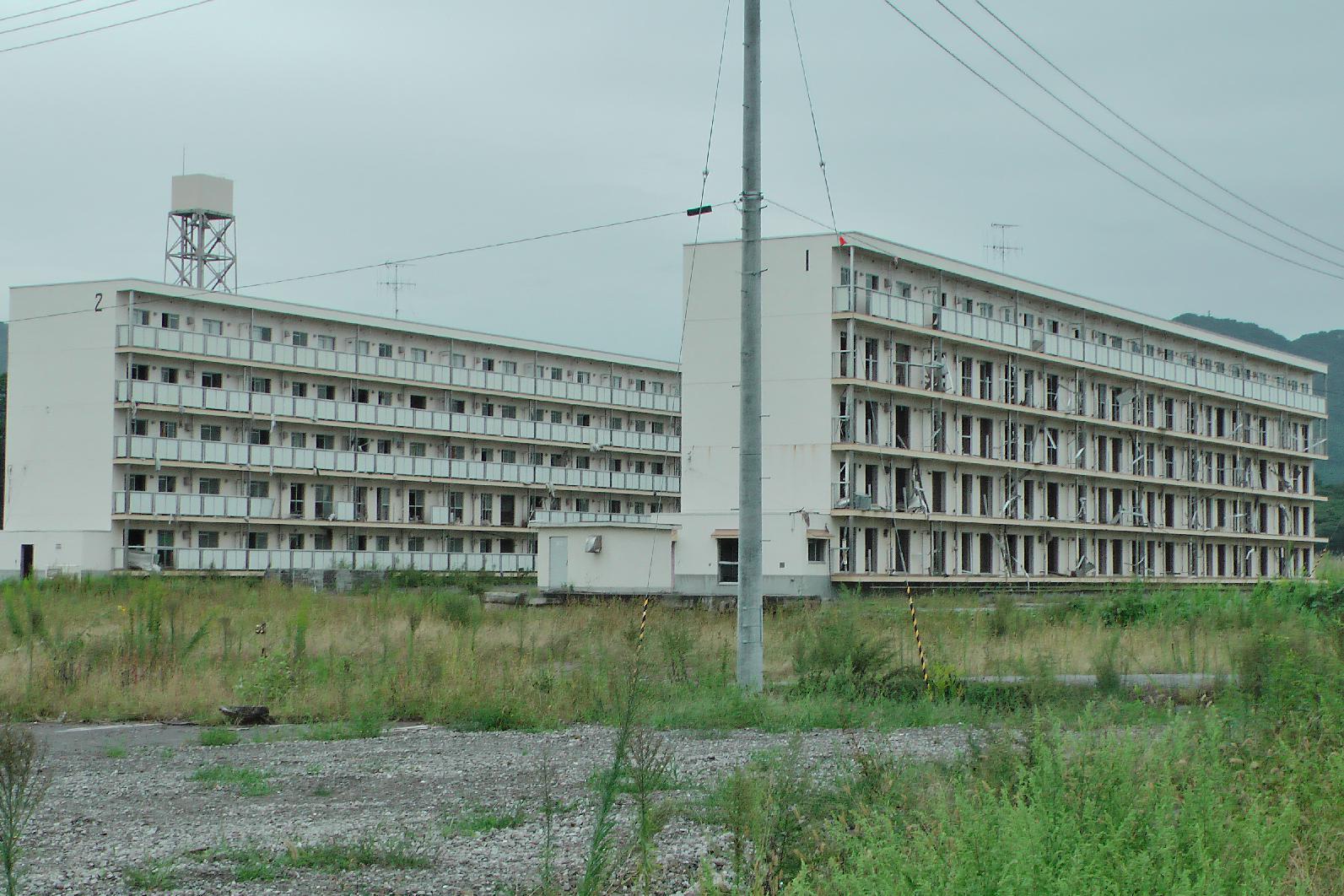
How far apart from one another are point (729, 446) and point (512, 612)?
18.9 meters

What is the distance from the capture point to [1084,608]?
99.6 ft

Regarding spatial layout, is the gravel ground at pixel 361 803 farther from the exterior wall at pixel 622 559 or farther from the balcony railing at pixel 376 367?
the balcony railing at pixel 376 367

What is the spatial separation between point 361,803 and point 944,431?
150 feet

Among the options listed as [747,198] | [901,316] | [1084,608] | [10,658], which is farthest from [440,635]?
[901,316]

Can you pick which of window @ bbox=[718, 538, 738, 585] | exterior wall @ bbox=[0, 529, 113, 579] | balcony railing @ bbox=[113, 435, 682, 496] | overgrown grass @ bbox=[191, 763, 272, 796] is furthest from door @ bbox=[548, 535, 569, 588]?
overgrown grass @ bbox=[191, 763, 272, 796]

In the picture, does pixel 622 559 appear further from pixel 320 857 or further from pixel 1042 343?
pixel 320 857

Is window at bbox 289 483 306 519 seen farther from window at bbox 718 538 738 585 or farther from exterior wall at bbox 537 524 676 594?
window at bbox 718 538 738 585

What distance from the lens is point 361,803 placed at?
10156 mm

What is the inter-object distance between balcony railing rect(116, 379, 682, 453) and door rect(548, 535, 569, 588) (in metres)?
14.2

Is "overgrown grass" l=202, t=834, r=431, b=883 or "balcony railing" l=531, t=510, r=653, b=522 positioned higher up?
"balcony railing" l=531, t=510, r=653, b=522

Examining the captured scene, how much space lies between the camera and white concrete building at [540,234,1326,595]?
158 ft

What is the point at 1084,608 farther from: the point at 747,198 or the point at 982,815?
the point at 982,815

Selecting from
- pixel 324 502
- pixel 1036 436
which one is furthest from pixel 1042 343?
pixel 324 502

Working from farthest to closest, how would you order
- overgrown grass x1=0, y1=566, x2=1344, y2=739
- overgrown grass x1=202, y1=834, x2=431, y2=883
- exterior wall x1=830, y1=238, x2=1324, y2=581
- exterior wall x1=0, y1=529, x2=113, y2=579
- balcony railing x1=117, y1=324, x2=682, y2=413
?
balcony railing x1=117, y1=324, x2=682, y2=413 < exterior wall x1=0, y1=529, x2=113, y2=579 < exterior wall x1=830, y1=238, x2=1324, y2=581 < overgrown grass x1=0, y1=566, x2=1344, y2=739 < overgrown grass x1=202, y1=834, x2=431, y2=883
